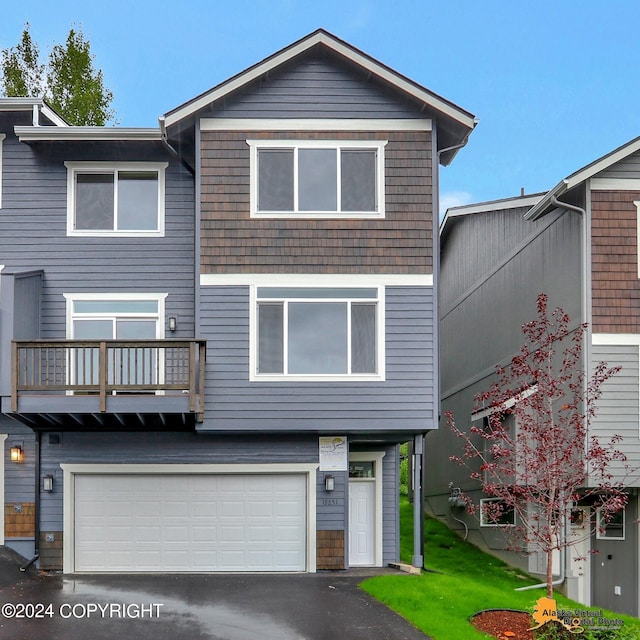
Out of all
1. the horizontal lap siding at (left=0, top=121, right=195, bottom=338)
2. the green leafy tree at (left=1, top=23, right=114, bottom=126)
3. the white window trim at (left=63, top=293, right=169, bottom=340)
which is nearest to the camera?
the white window trim at (left=63, top=293, right=169, bottom=340)

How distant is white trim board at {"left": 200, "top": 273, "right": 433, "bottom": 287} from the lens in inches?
579

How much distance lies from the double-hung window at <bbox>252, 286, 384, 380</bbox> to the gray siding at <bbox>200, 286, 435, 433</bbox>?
0.18 metres

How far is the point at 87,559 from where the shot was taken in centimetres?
1515

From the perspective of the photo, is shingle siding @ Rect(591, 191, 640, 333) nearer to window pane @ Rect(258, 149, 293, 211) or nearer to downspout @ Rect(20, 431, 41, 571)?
window pane @ Rect(258, 149, 293, 211)

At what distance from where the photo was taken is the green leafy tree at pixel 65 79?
27156 mm

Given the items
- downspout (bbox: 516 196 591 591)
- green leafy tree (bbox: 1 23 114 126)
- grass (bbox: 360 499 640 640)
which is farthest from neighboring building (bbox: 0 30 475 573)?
green leafy tree (bbox: 1 23 114 126)

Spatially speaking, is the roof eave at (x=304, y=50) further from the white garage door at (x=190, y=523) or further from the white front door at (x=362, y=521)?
the white front door at (x=362, y=521)

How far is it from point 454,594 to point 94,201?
29.4ft

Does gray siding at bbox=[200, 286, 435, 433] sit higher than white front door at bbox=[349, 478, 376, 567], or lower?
higher

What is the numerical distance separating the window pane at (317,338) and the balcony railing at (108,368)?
4.87ft

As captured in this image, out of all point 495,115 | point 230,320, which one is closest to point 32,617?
point 230,320

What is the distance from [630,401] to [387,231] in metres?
4.97

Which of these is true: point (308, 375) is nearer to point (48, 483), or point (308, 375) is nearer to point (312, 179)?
point (312, 179)

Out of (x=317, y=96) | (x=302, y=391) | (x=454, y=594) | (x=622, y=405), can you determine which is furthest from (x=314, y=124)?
(x=454, y=594)
